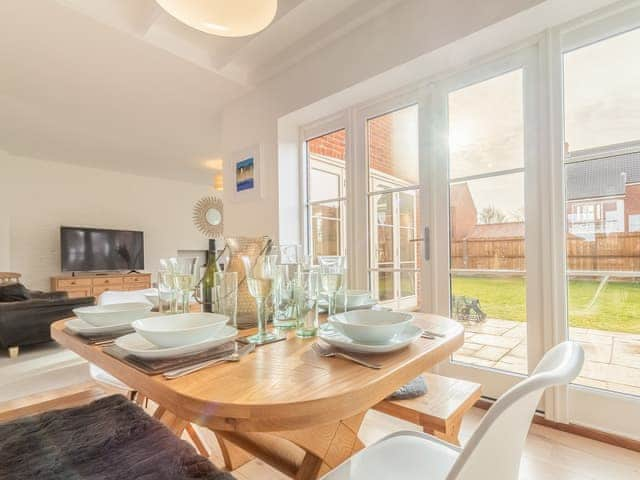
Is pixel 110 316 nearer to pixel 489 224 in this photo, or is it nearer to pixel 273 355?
pixel 273 355

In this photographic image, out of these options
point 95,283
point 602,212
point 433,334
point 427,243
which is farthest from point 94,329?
point 95,283

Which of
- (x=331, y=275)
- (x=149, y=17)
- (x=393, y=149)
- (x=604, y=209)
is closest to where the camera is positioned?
(x=331, y=275)

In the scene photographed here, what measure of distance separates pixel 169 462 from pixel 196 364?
252mm

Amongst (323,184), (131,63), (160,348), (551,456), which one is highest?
(131,63)

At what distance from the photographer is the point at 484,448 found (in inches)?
21.2

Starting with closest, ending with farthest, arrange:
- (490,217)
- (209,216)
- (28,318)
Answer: (490,217)
(28,318)
(209,216)

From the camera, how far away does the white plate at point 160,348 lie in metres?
0.77

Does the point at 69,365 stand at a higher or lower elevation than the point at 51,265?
lower

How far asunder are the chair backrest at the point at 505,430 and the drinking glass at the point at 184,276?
3.43 feet

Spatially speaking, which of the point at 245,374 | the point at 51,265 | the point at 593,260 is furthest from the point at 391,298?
the point at 51,265

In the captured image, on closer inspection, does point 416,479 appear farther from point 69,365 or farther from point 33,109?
point 33,109

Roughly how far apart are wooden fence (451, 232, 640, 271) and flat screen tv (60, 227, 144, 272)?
18.8ft

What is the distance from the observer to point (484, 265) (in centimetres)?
206

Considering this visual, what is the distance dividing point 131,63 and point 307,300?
8.56 ft
